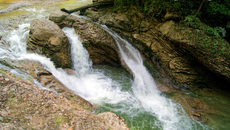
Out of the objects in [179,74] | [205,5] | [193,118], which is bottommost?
[193,118]

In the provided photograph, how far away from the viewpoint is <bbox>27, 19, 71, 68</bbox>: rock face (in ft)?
23.5

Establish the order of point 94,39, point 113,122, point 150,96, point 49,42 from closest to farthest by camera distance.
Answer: point 113,122
point 49,42
point 150,96
point 94,39

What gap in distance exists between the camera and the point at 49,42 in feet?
23.5

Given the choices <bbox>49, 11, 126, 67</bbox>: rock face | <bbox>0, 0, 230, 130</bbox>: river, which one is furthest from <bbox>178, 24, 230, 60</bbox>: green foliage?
<bbox>49, 11, 126, 67</bbox>: rock face

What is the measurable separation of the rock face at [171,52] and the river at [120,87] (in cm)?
62

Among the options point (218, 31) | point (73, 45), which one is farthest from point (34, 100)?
point (218, 31)

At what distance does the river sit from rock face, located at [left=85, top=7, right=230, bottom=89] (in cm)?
62

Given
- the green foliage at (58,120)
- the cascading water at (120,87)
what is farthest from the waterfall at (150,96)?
the green foliage at (58,120)

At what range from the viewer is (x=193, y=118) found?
632 centimetres

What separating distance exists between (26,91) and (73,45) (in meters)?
4.33

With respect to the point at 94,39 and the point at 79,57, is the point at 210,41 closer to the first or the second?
Result: the point at 94,39

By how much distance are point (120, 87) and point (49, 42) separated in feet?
14.2

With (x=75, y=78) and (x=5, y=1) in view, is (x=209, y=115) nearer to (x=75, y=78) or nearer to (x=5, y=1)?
(x=75, y=78)

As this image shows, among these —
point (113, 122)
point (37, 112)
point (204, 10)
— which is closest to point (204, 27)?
point (204, 10)
